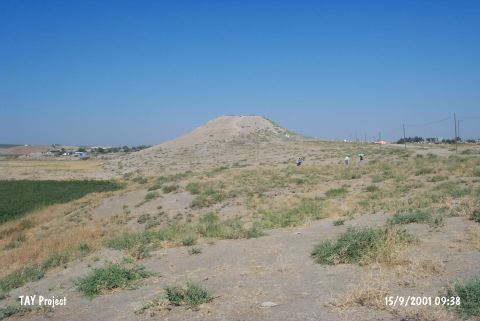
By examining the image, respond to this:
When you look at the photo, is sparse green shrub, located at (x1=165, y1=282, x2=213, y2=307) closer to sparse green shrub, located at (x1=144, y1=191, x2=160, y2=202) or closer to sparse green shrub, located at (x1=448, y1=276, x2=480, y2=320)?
sparse green shrub, located at (x1=448, y1=276, x2=480, y2=320)

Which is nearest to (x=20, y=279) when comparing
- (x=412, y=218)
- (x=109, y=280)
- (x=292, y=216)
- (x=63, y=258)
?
(x=63, y=258)

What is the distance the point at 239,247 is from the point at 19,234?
1856 cm

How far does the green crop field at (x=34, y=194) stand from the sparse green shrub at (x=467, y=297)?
33.4 metres

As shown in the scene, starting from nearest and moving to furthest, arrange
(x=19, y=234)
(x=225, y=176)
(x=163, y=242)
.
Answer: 1. (x=163, y=242)
2. (x=19, y=234)
3. (x=225, y=176)

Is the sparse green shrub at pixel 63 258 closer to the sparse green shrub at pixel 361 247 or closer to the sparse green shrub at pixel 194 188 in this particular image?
the sparse green shrub at pixel 361 247

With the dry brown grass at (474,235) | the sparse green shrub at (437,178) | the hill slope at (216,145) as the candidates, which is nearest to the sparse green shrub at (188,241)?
the dry brown grass at (474,235)

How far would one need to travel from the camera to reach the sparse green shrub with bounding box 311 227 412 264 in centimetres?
893

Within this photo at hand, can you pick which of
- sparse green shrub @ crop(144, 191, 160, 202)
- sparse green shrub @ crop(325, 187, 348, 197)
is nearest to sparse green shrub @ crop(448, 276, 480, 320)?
sparse green shrub @ crop(325, 187, 348, 197)

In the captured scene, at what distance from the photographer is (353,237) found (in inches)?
380

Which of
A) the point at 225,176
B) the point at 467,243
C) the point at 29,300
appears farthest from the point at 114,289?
the point at 225,176

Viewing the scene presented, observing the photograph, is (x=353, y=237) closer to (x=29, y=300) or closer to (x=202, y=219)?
(x=29, y=300)

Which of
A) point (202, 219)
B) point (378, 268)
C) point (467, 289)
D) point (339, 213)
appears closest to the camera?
point (467, 289)

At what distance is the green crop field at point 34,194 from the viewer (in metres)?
37.9

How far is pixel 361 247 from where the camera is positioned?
9.36m
